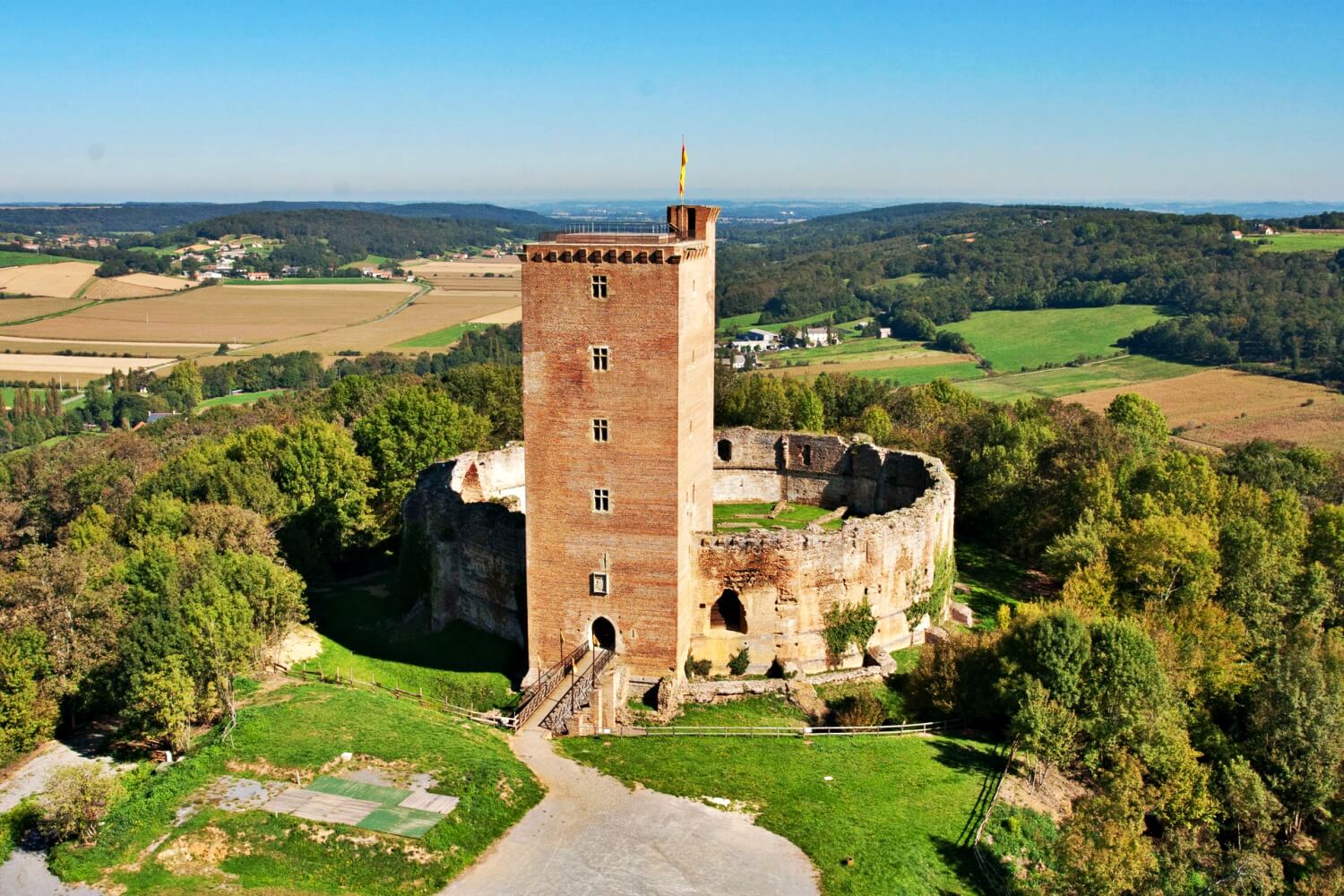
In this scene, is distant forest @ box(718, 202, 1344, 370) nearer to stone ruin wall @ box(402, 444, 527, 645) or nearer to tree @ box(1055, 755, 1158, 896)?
tree @ box(1055, 755, 1158, 896)

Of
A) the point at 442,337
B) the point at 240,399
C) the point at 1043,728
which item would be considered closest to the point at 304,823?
the point at 1043,728

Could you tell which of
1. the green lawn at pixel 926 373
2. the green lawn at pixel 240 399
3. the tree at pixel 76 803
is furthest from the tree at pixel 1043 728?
the green lawn at pixel 240 399

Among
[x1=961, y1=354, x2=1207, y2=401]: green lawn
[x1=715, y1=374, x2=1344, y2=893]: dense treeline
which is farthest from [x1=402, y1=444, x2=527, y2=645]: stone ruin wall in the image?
[x1=961, y1=354, x2=1207, y2=401]: green lawn

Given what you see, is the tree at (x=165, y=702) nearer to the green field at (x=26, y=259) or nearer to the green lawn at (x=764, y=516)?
A: the green lawn at (x=764, y=516)

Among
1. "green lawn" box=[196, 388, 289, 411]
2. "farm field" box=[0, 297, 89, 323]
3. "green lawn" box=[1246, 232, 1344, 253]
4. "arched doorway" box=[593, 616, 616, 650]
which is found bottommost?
"green lawn" box=[196, 388, 289, 411]

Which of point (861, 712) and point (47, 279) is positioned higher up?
point (47, 279)

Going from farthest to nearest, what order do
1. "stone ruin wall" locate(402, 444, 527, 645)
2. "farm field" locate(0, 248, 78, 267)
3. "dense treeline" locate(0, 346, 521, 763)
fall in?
"farm field" locate(0, 248, 78, 267) → "stone ruin wall" locate(402, 444, 527, 645) → "dense treeline" locate(0, 346, 521, 763)

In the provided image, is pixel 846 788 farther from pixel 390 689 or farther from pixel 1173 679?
pixel 390 689

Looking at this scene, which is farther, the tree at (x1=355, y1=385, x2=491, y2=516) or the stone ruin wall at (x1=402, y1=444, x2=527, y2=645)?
the tree at (x1=355, y1=385, x2=491, y2=516)

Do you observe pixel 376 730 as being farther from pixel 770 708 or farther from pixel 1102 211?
pixel 1102 211
